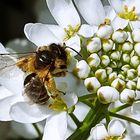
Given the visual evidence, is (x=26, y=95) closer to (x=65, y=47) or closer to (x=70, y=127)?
(x=65, y=47)

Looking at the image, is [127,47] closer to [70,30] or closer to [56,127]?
[70,30]

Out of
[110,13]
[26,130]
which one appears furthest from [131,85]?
[26,130]

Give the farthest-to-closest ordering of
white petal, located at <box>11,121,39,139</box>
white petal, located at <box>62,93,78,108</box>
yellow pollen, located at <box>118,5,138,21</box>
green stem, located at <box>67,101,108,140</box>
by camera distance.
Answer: white petal, located at <box>11,121,39,139</box>
yellow pollen, located at <box>118,5,138,21</box>
green stem, located at <box>67,101,108,140</box>
white petal, located at <box>62,93,78,108</box>

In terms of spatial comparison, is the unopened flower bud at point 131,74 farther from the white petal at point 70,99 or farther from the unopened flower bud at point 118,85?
the white petal at point 70,99

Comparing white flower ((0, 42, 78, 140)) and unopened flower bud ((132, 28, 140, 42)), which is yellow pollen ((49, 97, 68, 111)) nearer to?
white flower ((0, 42, 78, 140))

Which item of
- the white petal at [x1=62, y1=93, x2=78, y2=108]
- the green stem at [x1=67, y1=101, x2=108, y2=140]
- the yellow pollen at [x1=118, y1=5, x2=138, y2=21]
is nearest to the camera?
the white petal at [x1=62, y1=93, x2=78, y2=108]

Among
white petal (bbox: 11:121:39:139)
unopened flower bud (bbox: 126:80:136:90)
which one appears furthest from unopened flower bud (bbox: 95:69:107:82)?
white petal (bbox: 11:121:39:139)

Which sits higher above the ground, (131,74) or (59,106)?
(131,74)
